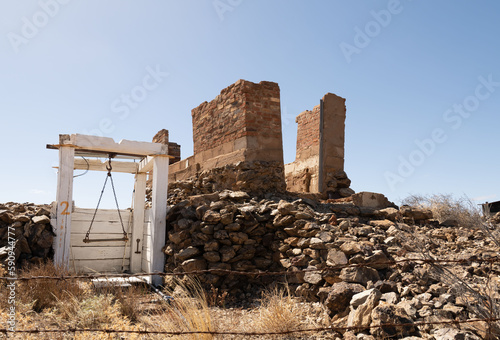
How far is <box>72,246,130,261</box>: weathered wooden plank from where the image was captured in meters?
7.62

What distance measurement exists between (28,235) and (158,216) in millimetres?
2335

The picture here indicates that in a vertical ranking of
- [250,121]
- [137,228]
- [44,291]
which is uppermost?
[250,121]

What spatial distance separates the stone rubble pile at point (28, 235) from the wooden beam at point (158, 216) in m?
1.86

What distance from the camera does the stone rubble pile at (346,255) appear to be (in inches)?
151

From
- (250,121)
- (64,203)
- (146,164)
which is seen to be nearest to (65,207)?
(64,203)

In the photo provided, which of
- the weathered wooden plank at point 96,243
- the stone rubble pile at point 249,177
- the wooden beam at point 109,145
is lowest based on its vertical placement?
the weathered wooden plank at point 96,243

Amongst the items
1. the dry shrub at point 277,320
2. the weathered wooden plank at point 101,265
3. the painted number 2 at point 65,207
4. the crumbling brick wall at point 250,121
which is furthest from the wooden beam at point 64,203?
the dry shrub at point 277,320

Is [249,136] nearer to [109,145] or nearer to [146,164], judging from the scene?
[146,164]

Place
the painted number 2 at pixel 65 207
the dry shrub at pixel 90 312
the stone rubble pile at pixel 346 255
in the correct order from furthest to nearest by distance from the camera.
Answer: the painted number 2 at pixel 65 207, the dry shrub at pixel 90 312, the stone rubble pile at pixel 346 255

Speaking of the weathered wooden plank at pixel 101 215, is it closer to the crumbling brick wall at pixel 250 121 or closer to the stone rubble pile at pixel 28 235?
the stone rubble pile at pixel 28 235

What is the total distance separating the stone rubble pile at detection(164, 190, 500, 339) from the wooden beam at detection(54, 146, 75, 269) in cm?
186

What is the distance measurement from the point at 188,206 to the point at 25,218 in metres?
3.03

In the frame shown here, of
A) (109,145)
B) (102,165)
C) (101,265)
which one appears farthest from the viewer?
(102,165)

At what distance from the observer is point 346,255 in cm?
529
